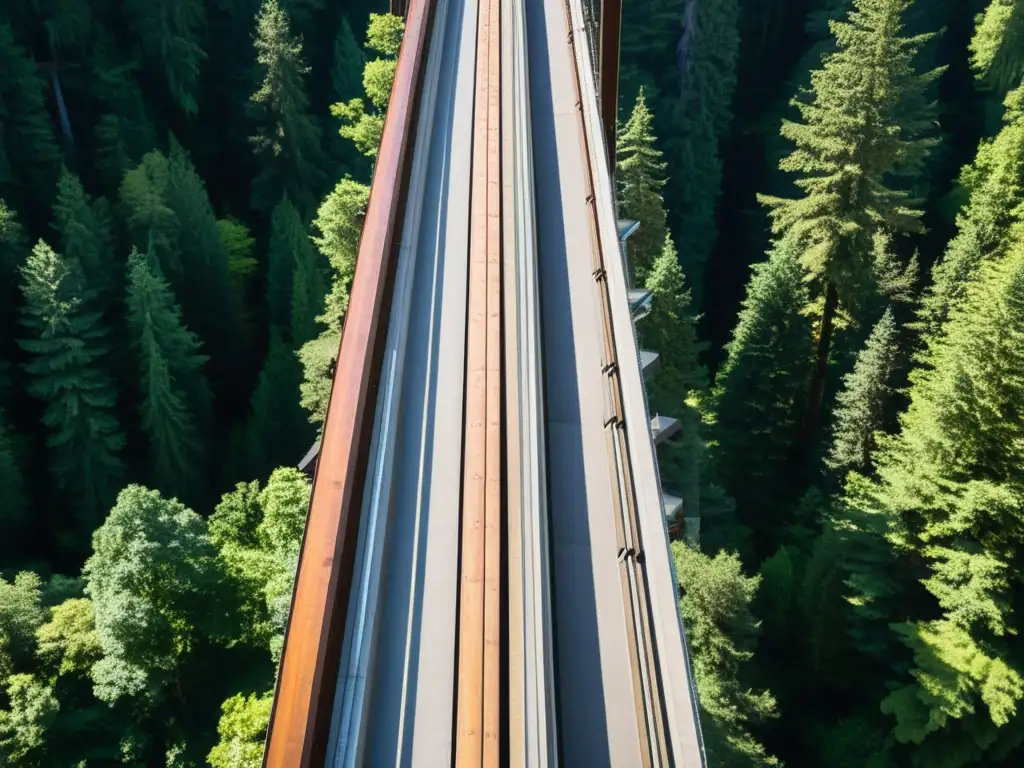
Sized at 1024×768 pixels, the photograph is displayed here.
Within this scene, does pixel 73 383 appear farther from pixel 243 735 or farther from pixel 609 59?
pixel 609 59

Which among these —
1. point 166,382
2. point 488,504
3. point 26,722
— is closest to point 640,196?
point 166,382

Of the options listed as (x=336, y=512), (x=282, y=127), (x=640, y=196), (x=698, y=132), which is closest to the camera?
(x=336, y=512)

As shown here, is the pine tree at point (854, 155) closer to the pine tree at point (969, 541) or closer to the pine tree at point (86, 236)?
the pine tree at point (969, 541)

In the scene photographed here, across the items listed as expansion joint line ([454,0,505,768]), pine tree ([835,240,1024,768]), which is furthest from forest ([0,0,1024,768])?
expansion joint line ([454,0,505,768])

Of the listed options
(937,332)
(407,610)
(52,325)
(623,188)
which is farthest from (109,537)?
(937,332)

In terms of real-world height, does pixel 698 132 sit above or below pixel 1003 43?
above

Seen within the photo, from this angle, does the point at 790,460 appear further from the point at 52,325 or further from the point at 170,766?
the point at 52,325

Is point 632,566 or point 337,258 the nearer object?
point 632,566
